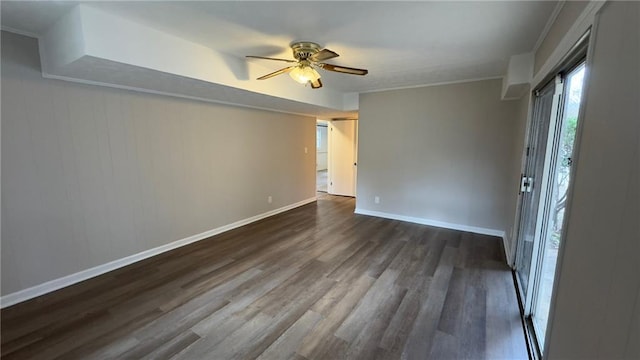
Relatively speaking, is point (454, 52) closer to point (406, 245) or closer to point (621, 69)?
point (621, 69)

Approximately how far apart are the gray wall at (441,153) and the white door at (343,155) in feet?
5.47

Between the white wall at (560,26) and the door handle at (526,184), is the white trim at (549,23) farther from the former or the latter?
the door handle at (526,184)

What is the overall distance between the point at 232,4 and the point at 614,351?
257 cm

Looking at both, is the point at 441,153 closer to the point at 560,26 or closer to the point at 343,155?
the point at 560,26

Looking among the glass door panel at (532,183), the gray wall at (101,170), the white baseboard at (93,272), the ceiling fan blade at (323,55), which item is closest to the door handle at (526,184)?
the glass door panel at (532,183)

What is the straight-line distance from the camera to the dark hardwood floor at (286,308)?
6.59 ft

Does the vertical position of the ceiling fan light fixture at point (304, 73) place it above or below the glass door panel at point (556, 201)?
above

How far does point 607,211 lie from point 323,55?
7.07 ft

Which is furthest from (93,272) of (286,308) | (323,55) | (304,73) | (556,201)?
(556,201)

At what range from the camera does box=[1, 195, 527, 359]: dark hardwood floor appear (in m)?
2.01

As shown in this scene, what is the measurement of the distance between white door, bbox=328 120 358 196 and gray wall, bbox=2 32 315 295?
2.91m

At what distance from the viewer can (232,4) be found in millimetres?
1936

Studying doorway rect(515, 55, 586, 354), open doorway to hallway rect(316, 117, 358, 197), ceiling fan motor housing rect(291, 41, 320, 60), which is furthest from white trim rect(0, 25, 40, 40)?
open doorway to hallway rect(316, 117, 358, 197)

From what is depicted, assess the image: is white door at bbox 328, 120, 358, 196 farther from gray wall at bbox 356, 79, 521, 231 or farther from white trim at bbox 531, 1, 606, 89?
white trim at bbox 531, 1, 606, 89
